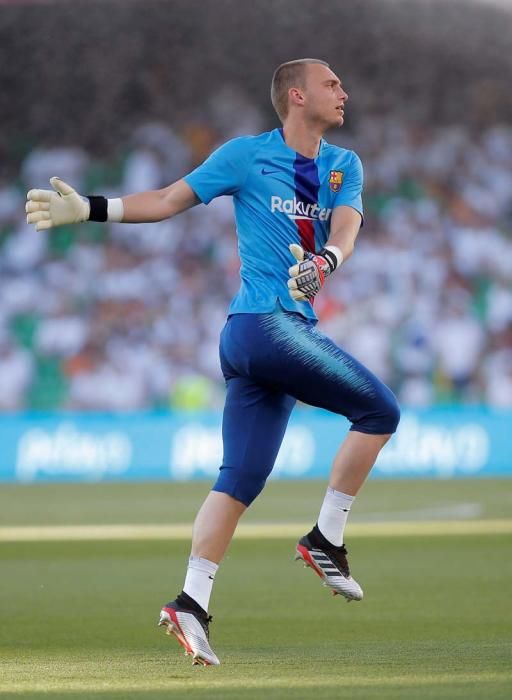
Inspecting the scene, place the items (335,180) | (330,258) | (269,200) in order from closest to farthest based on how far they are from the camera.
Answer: (330,258) < (269,200) < (335,180)

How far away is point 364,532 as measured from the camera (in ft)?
42.3

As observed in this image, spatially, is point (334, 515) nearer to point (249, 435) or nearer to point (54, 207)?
point (249, 435)

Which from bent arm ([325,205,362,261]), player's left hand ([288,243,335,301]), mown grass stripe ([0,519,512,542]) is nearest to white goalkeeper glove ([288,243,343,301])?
player's left hand ([288,243,335,301])

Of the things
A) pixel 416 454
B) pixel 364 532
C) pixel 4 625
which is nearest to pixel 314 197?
pixel 4 625

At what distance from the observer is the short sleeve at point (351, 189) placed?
20.6ft

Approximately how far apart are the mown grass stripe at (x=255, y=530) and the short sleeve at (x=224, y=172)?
6.78m

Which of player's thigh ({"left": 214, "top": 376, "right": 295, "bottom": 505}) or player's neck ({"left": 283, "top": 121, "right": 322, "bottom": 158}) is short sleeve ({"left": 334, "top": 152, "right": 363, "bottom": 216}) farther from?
player's thigh ({"left": 214, "top": 376, "right": 295, "bottom": 505})

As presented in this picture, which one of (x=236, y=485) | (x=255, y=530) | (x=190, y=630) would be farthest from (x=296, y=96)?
(x=255, y=530)

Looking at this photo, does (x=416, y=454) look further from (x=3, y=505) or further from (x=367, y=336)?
(x=3, y=505)

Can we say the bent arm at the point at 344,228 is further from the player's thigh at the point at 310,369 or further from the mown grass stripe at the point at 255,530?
the mown grass stripe at the point at 255,530

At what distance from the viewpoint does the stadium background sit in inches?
610

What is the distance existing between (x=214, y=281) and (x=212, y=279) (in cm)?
7

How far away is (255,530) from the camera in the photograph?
43.6ft

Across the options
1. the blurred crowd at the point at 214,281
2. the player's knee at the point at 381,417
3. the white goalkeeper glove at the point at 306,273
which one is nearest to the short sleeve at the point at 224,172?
the white goalkeeper glove at the point at 306,273
